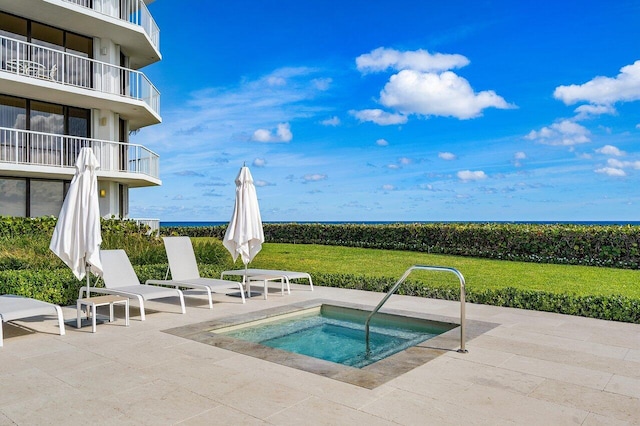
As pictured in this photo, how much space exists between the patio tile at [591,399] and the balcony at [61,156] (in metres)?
17.5

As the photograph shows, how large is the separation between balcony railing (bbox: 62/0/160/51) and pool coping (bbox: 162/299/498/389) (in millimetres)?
16057

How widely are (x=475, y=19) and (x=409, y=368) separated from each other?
1980cm

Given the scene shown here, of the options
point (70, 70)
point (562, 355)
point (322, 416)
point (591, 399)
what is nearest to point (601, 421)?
point (591, 399)

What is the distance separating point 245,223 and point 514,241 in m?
11.7

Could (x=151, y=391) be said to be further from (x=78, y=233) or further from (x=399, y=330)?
(x=399, y=330)

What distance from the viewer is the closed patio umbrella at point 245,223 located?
9.69 meters

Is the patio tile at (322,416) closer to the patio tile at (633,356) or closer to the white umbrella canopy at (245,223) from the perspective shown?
the patio tile at (633,356)

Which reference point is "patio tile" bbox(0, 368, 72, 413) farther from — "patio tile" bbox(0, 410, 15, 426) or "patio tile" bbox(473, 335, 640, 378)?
"patio tile" bbox(473, 335, 640, 378)

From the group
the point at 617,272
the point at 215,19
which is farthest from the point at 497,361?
the point at 215,19

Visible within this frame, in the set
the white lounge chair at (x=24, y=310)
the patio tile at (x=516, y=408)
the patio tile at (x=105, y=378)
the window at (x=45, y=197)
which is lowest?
the patio tile at (x=516, y=408)

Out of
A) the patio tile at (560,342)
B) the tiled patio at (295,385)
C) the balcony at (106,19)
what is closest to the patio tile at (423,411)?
the tiled patio at (295,385)

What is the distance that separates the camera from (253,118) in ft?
91.7

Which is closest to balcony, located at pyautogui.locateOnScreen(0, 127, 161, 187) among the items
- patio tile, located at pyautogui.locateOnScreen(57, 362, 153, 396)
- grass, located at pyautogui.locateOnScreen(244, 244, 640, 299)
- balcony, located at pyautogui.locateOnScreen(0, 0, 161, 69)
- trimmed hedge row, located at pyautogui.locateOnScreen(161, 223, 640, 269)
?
balcony, located at pyautogui.locateOnScreen(0, 0, 161, 69)

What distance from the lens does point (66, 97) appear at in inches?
703
